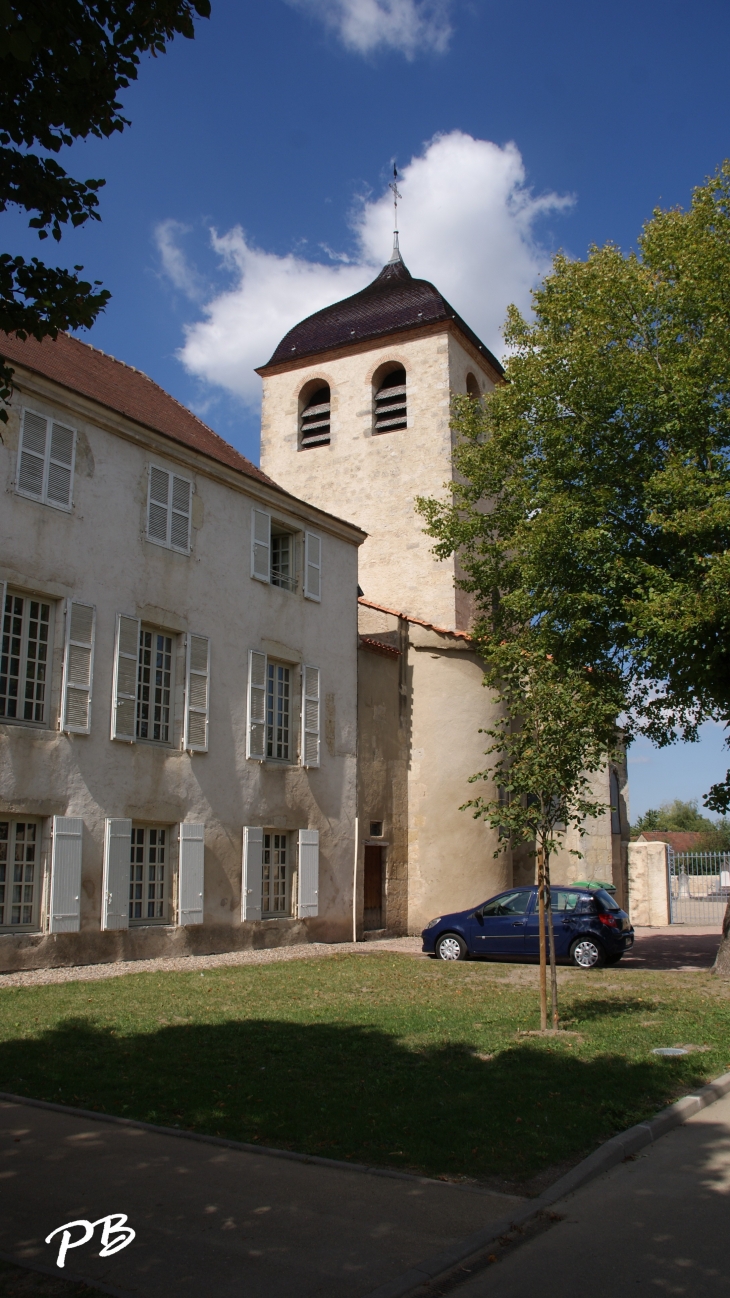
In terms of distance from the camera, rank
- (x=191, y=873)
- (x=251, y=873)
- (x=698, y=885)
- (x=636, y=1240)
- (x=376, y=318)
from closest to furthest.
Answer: (x=636, y=1240), (x=191, y=873), (x=251, y=873), (x=376, y=318), (x=698, y=885)

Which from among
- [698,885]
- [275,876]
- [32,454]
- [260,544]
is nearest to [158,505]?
[32,454]

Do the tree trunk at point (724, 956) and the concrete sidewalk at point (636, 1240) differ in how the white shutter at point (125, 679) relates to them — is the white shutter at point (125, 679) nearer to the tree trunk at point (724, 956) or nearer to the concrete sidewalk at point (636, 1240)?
the tree trunk at point (724, 956)

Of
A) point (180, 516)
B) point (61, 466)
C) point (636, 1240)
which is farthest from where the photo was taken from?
point (180, 516)

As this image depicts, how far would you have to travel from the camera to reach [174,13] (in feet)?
16.5

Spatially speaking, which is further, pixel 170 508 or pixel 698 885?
pixel 698 885

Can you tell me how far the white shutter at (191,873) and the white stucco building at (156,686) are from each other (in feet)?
0.12

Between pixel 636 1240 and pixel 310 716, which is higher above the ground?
pixel 310 716

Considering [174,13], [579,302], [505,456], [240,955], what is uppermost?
[579,302]

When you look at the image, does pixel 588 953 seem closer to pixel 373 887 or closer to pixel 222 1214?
pixel 373 887

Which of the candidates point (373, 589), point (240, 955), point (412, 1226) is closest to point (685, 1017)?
point (412, 1226)

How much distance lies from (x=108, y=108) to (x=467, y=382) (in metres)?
25.7

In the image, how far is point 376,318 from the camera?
98.4 ft

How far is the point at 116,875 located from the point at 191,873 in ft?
5.33

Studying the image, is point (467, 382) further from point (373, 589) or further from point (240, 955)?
point (240, 955)
